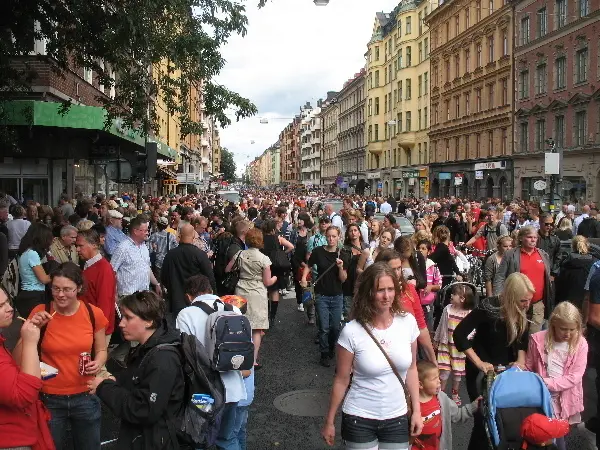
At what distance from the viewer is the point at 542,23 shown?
1484 inches

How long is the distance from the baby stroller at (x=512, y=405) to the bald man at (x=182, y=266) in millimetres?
3961

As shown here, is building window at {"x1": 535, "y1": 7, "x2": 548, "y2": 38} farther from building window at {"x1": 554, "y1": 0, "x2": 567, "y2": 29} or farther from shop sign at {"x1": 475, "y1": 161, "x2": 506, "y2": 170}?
shop sign at {"x1": 475, "y1": 161, "x2": 506, "y2": 170}

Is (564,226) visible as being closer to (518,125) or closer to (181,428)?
(181,428)

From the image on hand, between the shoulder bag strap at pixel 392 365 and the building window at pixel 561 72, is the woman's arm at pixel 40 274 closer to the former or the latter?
the shoulder bag strap at pixel 392 365

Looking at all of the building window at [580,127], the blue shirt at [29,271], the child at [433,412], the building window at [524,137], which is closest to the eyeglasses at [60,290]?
the child at [433,412]

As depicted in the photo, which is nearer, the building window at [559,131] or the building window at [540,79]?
the building window at [559,131]

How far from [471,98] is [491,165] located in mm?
6782

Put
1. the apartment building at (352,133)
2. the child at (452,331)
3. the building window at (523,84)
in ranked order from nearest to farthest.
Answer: the child at (452,331), the building window at (523,84), the apartment building at (352,133)

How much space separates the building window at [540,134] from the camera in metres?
38.1

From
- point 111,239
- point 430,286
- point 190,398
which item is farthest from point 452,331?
point 111,239

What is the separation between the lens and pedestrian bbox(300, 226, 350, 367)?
27.6 feet

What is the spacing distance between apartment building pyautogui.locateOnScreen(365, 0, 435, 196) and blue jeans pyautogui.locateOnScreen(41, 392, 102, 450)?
4898cm

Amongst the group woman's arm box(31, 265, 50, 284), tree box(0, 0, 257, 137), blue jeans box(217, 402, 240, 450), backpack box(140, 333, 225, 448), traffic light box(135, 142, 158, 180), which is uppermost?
tree box(0, 0, 257, 137)

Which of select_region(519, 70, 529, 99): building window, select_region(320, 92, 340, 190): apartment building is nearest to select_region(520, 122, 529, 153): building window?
select_region(519, 70, 529, 99): building window
